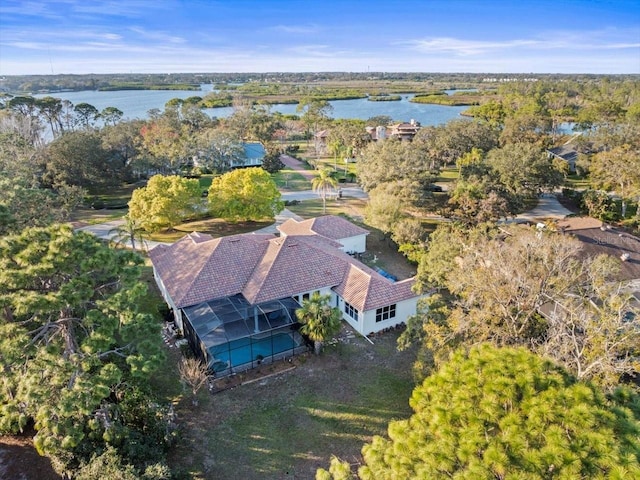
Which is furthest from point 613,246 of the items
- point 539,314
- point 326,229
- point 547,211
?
point 326,229

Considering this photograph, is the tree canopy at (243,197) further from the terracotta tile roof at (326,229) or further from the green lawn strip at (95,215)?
the green lawn strip at (95,215)

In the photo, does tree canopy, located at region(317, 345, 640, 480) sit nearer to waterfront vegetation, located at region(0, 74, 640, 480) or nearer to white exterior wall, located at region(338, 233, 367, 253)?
waterfront vegetation, located at region(0, 74, 640, 480)

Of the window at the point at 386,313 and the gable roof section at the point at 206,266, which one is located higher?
the gable roof section at the point at 206,266

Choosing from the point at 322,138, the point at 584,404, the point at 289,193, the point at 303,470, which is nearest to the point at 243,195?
the point at 289,193

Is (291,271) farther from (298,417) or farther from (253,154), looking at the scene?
(253,154)

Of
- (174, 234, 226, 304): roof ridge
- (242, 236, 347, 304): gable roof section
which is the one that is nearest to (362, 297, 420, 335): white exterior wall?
(242, 236, 347, 304): gable roof section

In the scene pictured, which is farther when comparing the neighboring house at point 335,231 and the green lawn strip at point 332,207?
the green lawn strip at point 332,207

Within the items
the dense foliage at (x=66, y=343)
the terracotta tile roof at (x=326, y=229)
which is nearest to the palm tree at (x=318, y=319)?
the dense foliage at (x=66, y=343)
